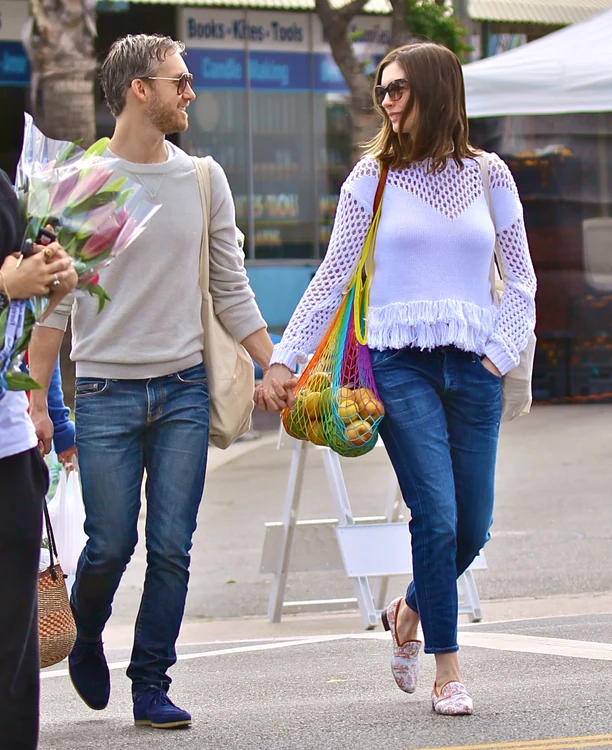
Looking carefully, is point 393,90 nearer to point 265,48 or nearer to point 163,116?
point 163,116

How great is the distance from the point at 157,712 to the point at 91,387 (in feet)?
3.20

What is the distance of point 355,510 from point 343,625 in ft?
8.05

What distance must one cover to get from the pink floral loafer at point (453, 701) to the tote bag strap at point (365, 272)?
1.06m

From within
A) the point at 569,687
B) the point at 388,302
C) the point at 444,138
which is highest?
the point at 444,138

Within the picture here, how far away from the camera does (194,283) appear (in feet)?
14.6

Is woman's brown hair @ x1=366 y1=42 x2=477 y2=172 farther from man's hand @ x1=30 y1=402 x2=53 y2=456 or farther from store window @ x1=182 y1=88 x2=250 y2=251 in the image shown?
store window @ x1=182 y1=88 x2=250 y2=251

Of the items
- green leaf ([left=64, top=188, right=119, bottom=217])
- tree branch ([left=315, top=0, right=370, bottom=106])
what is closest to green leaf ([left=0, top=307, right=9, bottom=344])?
green leaf ([left=64, top=188, right=119, bottom=217])

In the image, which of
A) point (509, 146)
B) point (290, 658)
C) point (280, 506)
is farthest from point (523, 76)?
point (290, 658)

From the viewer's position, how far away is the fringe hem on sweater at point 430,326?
4.32 meters

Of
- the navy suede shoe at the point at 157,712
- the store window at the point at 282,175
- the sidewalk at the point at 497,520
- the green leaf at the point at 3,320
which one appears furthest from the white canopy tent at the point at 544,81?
the green leaf at the point at 3,320

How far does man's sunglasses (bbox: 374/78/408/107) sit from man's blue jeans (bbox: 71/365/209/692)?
3.58ft

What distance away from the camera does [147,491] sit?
439 centimetres

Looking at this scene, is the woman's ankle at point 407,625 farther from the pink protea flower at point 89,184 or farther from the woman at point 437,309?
the pink protea flower at point 89,184

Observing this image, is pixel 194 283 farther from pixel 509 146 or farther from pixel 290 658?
pixel 509 146
